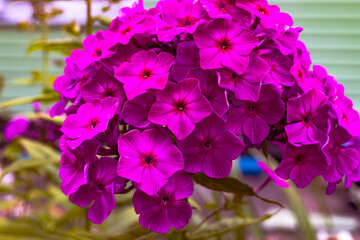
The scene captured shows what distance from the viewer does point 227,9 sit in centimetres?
47

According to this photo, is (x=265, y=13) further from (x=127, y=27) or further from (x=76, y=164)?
(x=76, y=164)

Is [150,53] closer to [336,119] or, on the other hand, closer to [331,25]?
[336,119]

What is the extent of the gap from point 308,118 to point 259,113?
2.3 inches

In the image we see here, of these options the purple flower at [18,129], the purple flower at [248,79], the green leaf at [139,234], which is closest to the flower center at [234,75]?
the purple flower at [248,79]

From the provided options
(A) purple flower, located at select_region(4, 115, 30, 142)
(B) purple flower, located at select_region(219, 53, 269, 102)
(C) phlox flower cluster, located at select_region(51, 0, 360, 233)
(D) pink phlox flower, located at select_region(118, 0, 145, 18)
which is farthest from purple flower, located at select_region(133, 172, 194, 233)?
(A) purple flower, located at select_region(4, 115, 30, 142)

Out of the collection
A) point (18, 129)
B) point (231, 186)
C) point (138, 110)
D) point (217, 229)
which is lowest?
point (18, 129)

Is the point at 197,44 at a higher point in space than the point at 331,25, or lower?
higher

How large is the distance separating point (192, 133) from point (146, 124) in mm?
51

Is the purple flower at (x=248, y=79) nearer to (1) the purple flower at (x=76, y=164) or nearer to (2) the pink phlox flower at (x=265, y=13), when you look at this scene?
(2) the pink phlox flower at (x=265, y=13)

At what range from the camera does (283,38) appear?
50cm

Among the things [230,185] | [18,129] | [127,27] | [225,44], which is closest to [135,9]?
[127,27]

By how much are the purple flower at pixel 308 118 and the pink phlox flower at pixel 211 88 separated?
0.26 feet

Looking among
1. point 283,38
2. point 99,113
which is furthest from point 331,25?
point 99,113

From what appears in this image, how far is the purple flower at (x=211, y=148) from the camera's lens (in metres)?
0.42
